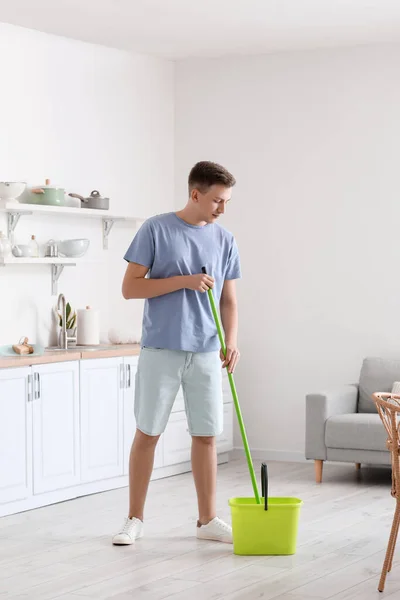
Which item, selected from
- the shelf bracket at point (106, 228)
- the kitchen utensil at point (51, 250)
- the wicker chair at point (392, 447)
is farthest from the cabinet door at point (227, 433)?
the wicker chair at point (392, 447)

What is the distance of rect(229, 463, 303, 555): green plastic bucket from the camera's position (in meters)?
3.81

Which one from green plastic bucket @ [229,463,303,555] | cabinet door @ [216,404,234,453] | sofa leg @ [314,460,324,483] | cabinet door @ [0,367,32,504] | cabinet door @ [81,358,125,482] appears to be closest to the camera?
green plastic bucket @ [229,463,303,555]

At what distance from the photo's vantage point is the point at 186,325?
159 inches

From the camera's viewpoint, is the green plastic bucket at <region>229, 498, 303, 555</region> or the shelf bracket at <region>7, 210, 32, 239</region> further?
the shelf bracket at <region>7, 210, 32, 239</region>

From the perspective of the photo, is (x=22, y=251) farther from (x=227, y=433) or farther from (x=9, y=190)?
(x=227, y=433)

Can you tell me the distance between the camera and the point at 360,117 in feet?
20.8

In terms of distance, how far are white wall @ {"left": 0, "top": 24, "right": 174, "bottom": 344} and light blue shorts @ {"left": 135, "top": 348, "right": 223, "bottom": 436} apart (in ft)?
5.60

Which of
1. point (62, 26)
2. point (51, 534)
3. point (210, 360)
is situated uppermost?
point (62, 26)

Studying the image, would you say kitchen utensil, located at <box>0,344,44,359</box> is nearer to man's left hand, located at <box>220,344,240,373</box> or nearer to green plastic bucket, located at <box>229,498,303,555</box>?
man's left hand, located at <box>220,344,240,373</box>

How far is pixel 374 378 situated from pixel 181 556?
239 cm

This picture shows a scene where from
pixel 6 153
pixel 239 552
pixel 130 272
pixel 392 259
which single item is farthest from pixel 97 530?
pixel 392 259

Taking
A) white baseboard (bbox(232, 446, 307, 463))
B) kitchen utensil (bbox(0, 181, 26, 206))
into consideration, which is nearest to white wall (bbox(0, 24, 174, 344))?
kitchen utensil (bbox(0, 181, 26, 206))

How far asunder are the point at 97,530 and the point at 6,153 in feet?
7.16

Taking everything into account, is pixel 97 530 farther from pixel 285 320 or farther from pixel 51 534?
pixel 285 320
